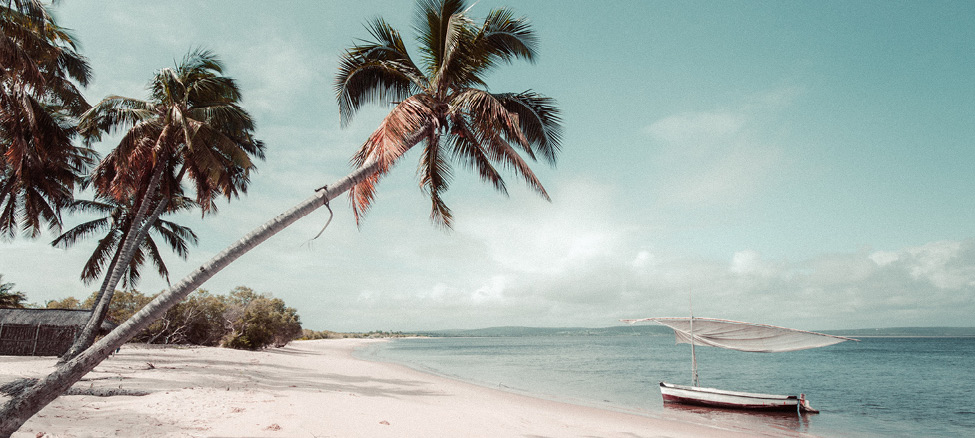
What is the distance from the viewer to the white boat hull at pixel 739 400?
12.5 metres

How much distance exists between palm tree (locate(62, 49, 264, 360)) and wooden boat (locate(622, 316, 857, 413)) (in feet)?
42.5

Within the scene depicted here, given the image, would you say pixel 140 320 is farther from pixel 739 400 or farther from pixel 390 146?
pixel 739 400

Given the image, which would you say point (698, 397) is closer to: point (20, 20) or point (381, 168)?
point (381, 168)

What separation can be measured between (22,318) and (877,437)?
2581 centimetres

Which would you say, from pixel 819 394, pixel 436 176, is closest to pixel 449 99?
pixel 436 176

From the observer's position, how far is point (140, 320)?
4.63 m

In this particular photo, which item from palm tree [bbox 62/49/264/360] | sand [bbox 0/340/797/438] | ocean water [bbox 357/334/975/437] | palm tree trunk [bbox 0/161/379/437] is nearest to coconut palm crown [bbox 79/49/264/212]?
palm tree [bbox 62/49/264/360]

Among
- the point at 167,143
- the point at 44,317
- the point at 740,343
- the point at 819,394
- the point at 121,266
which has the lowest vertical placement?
the point at 819,394

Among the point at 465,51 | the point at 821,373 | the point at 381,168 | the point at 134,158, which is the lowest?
the point at 821,373

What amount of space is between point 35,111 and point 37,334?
8.92 meters

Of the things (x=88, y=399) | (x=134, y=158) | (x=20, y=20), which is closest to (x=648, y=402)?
(x=88, y=399)

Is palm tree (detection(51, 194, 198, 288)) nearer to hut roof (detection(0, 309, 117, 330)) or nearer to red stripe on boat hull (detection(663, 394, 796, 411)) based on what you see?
hut roof (detection(0, 309, 117, 330))

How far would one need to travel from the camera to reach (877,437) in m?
11.4

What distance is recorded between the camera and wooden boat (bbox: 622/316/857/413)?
41.1ft
